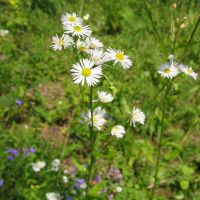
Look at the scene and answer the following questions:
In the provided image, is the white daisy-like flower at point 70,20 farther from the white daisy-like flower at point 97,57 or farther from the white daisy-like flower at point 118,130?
the white daisy-like flower at point 118,130

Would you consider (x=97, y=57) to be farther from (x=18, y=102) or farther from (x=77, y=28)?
(x=18, y=102)

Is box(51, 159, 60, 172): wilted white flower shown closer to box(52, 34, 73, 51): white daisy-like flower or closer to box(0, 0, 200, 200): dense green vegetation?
box(0, 0, 200, 200): dense green vegetation

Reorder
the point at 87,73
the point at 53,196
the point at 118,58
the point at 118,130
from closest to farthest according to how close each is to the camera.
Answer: the point at 87,73 → the point at 118,58 → the point at 118,130 → the point at 53,196

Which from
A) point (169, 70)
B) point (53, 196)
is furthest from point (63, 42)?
point (53, 196)

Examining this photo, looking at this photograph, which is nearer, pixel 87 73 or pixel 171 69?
pixel 87 73

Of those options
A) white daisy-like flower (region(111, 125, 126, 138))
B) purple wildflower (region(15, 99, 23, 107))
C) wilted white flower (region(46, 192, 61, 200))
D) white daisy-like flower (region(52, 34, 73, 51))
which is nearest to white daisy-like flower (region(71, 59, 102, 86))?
white daisy-like flower (region(52, 34, 73, 51))

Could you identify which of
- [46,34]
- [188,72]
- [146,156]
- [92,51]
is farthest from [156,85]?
[92,51]
